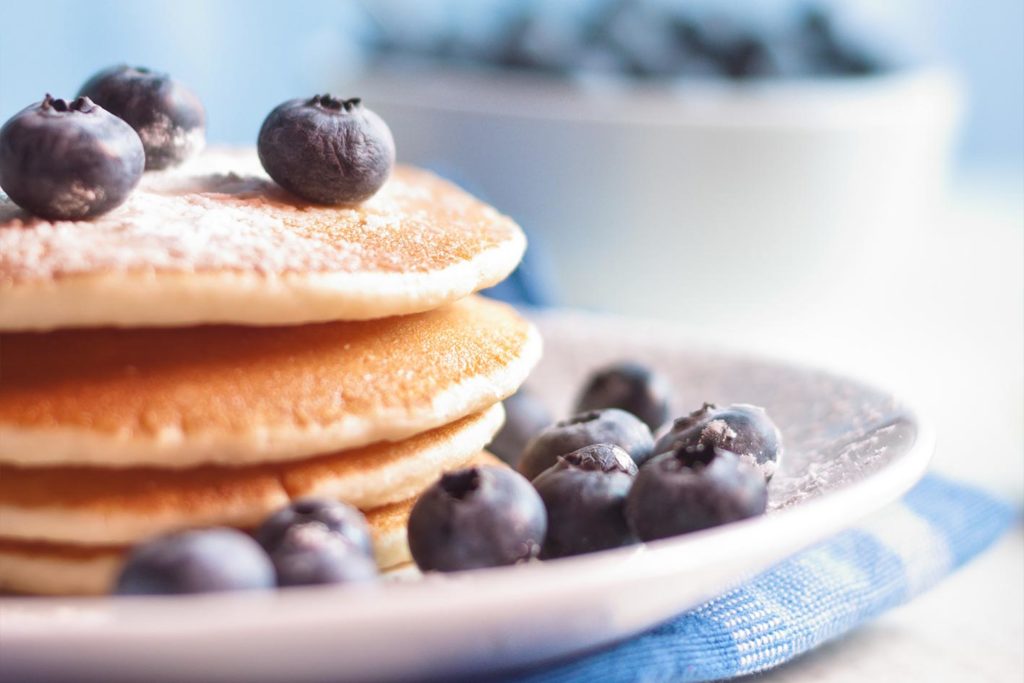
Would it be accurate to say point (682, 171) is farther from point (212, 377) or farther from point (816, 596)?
point (212, 377)

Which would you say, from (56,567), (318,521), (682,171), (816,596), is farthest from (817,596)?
(682,171)

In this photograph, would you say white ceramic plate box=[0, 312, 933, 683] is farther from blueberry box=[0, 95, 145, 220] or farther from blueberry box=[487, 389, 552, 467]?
blueberry box=[487, 389, 552, 467]

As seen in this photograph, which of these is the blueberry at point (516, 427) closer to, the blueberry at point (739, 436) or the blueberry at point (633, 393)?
the blueberry at point (633, 393)

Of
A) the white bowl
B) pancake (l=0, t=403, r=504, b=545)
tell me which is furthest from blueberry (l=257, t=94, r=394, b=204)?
the white bowl

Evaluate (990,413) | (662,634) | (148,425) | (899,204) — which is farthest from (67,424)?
(899,204)

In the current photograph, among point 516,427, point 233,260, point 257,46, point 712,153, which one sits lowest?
point 257,46

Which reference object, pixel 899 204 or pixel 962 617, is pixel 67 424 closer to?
pixel 962 617
